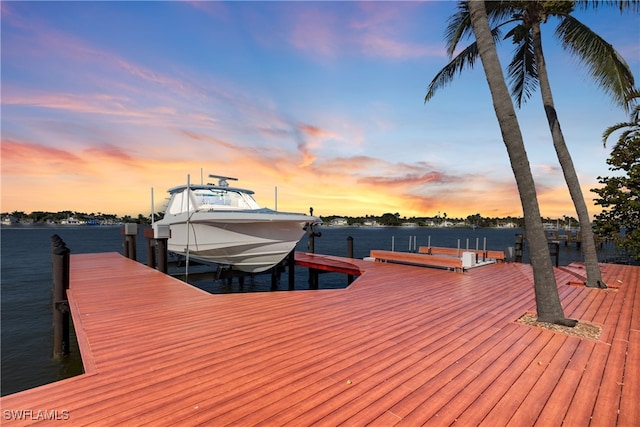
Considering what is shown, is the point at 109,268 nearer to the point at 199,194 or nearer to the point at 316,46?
the point at 199,194

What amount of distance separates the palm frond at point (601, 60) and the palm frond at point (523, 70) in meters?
1.36

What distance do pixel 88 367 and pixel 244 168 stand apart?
20666mm

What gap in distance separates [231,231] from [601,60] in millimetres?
11528

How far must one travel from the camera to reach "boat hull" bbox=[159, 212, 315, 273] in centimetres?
981

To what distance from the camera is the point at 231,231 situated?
10.0m

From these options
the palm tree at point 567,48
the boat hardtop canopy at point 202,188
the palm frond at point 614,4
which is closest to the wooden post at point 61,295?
the boat hardtop canopy at point 202,188

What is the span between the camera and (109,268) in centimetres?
1065

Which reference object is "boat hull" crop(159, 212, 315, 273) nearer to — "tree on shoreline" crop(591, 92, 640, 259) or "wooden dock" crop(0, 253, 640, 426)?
"wooden dock" crop(0, 253, 640, 426)

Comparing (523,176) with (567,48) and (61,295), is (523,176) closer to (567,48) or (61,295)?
(567,48)

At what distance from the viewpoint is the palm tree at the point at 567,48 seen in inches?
299

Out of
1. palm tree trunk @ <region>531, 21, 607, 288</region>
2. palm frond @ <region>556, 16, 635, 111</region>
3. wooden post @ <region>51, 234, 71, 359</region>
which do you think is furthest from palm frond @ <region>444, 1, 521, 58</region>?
wooden post @ <region>51, 234, 71, 359</region>

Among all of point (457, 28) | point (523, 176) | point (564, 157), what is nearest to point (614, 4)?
point (457, 28)

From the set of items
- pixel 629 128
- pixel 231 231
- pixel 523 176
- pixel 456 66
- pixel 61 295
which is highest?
pixel 456 66

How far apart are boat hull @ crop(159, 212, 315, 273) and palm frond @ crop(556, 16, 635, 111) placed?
9.03 m
